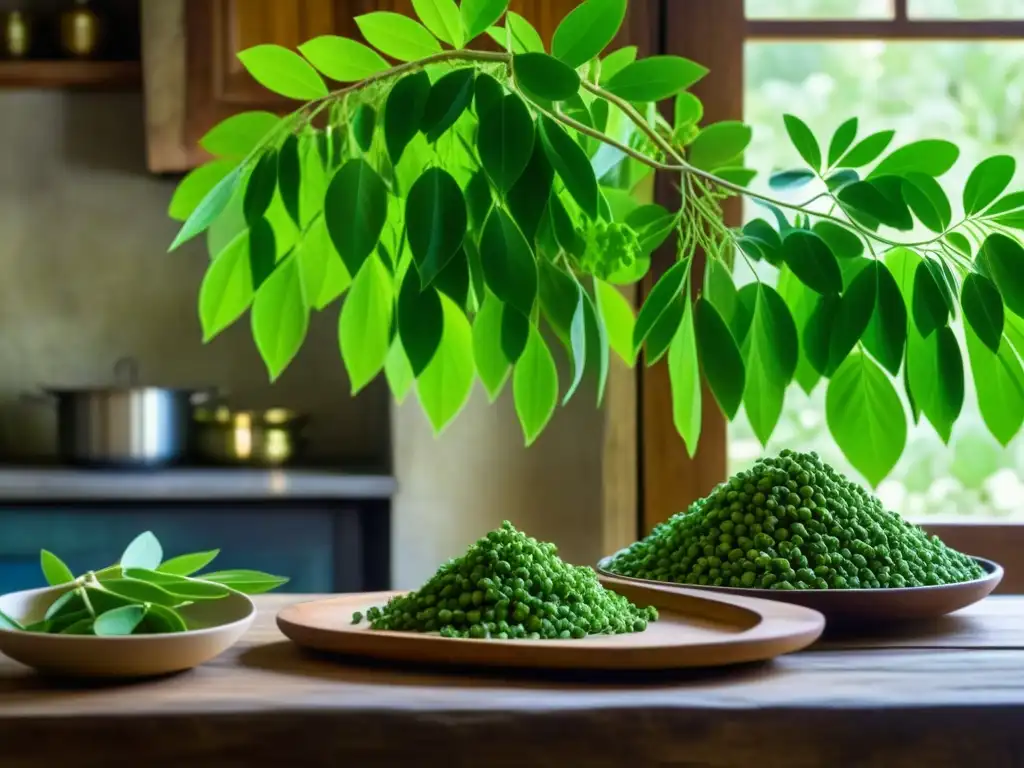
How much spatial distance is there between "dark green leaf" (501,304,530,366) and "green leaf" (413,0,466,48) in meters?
0.21

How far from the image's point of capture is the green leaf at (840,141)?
1007 millimetres

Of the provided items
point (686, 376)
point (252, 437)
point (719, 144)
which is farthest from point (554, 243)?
point (252, 437)

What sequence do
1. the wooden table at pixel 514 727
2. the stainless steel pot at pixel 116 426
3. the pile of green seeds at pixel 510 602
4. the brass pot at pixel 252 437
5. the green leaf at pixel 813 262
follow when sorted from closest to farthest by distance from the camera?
the wooden table at pixel 514 727 → the pile of green seeds at pixel 510 602 → the green leaf at pixel 813 262 → the stainless steel pot at pixel 116 426 → the brass pot at pixel 252 437

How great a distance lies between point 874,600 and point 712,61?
5.22 feet

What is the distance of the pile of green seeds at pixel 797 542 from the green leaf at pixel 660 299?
153 millimetres

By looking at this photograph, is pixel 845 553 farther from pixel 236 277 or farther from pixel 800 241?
pixel 236 277

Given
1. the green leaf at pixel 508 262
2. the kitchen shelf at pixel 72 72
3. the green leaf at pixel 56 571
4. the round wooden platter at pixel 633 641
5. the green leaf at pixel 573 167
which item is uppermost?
the kitchen shelf at pixel 72 72

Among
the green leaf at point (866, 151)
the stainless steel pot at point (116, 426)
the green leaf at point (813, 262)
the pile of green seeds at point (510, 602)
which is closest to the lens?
the pile of green seeds at point (510, 602)

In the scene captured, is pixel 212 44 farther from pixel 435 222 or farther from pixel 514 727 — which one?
pixel 514 727

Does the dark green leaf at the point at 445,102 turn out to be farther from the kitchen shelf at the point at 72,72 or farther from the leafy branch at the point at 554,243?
the kitchen shelf at the point at 72,72

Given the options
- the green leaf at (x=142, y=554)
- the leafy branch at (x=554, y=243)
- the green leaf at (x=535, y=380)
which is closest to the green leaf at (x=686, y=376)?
the leafy branch at (x=554, y=243)

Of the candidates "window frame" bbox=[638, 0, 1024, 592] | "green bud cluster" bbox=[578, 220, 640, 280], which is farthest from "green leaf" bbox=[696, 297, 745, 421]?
"window frame" bbox=[638, 0, 1024, 592]

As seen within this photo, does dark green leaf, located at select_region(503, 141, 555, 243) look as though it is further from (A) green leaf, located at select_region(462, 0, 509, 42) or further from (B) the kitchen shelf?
(B) the kitchen shelf

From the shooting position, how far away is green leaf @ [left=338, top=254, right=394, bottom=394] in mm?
1077
